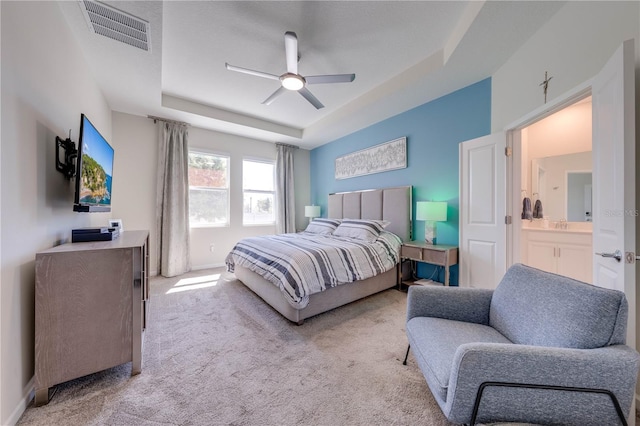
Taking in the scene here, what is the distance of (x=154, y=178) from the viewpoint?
4.12 metres

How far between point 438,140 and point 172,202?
14.5ft

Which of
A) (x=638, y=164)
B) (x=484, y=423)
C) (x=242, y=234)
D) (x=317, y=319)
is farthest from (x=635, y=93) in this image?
(x=242, y=234)

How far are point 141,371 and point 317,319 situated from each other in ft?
4.94

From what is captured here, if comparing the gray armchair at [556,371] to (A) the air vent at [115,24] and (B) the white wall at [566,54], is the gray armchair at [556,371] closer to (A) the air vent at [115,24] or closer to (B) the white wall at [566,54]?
(B) the white wall at [566,54]

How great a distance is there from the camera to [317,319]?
99.3 inches

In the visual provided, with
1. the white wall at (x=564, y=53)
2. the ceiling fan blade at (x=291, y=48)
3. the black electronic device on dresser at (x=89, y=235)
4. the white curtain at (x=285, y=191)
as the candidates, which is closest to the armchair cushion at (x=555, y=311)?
the white wall at (x=564, y=53)

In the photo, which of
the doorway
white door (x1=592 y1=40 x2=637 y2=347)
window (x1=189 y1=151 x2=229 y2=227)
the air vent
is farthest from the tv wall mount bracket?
the doorway

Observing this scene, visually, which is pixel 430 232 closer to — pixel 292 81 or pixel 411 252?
pixel 411 252

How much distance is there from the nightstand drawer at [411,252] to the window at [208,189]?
349cm

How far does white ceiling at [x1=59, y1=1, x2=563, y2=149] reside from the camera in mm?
2062

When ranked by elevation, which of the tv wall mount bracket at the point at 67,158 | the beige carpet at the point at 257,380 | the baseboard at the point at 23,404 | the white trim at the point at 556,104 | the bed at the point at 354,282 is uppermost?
the white trim at the point at 556,104

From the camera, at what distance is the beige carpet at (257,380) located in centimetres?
133

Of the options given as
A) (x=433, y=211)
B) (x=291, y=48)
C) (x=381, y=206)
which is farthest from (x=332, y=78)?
(x=381, y=206)

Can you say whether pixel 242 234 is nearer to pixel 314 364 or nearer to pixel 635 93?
pixel 314 364
